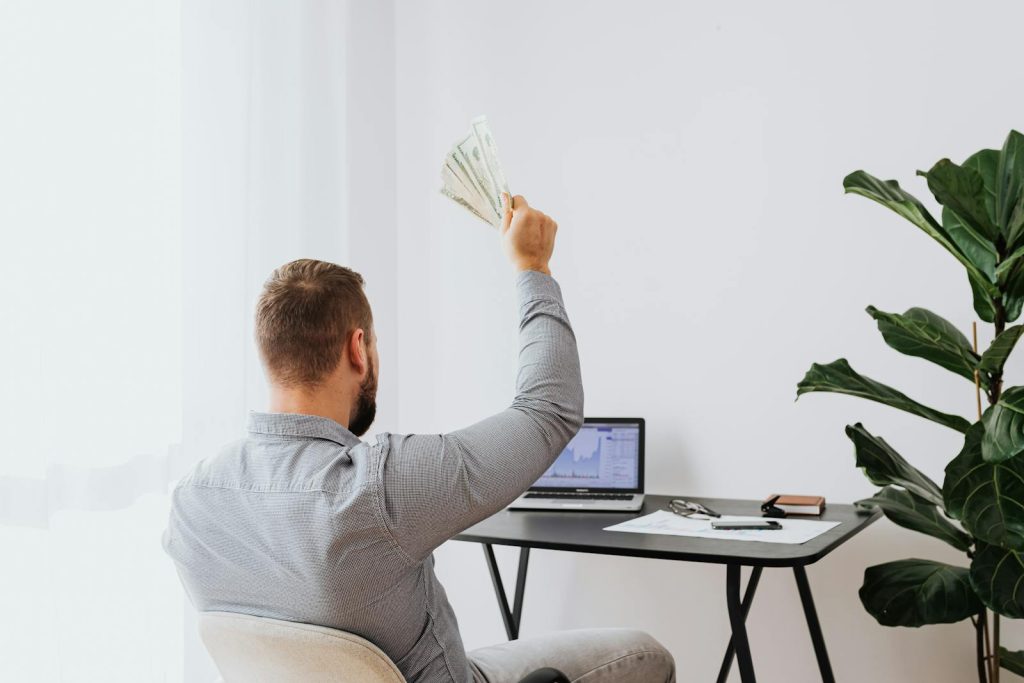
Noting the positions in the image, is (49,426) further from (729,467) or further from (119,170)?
(729,467)

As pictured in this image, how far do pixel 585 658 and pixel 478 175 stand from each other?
93cm

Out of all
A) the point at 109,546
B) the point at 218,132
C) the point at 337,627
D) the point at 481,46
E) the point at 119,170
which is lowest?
the point at 109,546

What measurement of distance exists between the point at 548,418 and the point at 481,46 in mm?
2188

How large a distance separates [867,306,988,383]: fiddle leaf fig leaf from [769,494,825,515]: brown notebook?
1.61 feet

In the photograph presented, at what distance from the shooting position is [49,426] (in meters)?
2.01

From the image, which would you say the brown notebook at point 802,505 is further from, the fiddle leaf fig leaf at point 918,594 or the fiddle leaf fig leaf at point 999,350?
the fiddle leaf fig leaf at point 999,350

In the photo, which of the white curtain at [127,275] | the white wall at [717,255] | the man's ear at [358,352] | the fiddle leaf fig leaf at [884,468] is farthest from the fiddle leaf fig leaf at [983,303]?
the white curtain at [127,275]

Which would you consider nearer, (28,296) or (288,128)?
(28,296)

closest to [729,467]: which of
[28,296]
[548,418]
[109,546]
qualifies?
[548,418]

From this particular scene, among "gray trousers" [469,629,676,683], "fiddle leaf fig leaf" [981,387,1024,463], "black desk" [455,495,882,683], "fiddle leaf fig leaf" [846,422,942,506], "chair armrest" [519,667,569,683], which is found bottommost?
"gray trousers" [469,629,676,683]

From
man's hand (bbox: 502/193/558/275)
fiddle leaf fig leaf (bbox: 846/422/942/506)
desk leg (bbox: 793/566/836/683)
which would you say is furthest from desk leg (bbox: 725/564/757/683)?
man's hand (bbox: 502/193/558/275)

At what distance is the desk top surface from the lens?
1.80 m

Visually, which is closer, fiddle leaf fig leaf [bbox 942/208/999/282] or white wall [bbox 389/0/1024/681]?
fiddle leaf fig leaf [bbox 942/208/999/282]

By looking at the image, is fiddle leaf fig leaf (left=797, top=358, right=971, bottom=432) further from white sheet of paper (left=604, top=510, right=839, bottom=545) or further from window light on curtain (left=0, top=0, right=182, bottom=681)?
window light on curtain (left=0, top=0, right=182, bottom=681)
